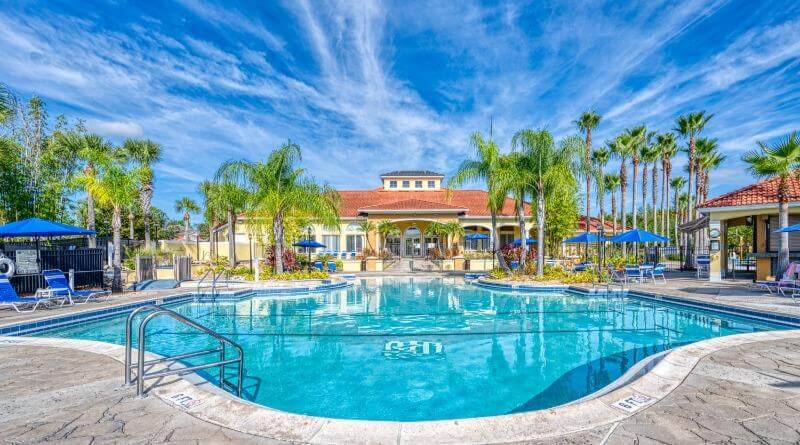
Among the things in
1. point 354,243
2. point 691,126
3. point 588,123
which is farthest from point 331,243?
point 691,126

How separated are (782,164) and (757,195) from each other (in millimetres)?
3671

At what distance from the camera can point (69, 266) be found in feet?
44.5

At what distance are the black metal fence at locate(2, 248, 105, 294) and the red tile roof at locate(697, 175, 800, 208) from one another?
1002 inches

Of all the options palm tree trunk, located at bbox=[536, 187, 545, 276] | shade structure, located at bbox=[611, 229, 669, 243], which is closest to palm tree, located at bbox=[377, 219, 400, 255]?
palm tree trunk, located at bbox=[536, 187, 545, 276]

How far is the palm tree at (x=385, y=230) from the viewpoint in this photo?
1114 inches

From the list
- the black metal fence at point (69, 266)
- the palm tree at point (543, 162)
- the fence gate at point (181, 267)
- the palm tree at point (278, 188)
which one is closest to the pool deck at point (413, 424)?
the black metal fence at point (69, 266)

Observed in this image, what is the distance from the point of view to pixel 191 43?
16438mm

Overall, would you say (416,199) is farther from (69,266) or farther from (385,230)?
(69,266)

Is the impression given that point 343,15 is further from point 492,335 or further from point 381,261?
point 381,261

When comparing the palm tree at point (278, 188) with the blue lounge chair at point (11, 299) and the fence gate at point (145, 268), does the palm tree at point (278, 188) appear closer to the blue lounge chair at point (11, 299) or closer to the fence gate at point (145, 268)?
the fence gate at point (145, 268)

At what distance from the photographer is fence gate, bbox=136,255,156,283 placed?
15978 mm

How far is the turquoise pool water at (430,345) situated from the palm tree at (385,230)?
1464 centimetres

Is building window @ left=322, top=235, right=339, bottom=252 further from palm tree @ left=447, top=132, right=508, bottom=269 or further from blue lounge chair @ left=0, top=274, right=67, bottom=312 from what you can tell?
blue lounge chair @ left=0, top=274, right=67, bottom=312

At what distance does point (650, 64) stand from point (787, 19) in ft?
18.0
